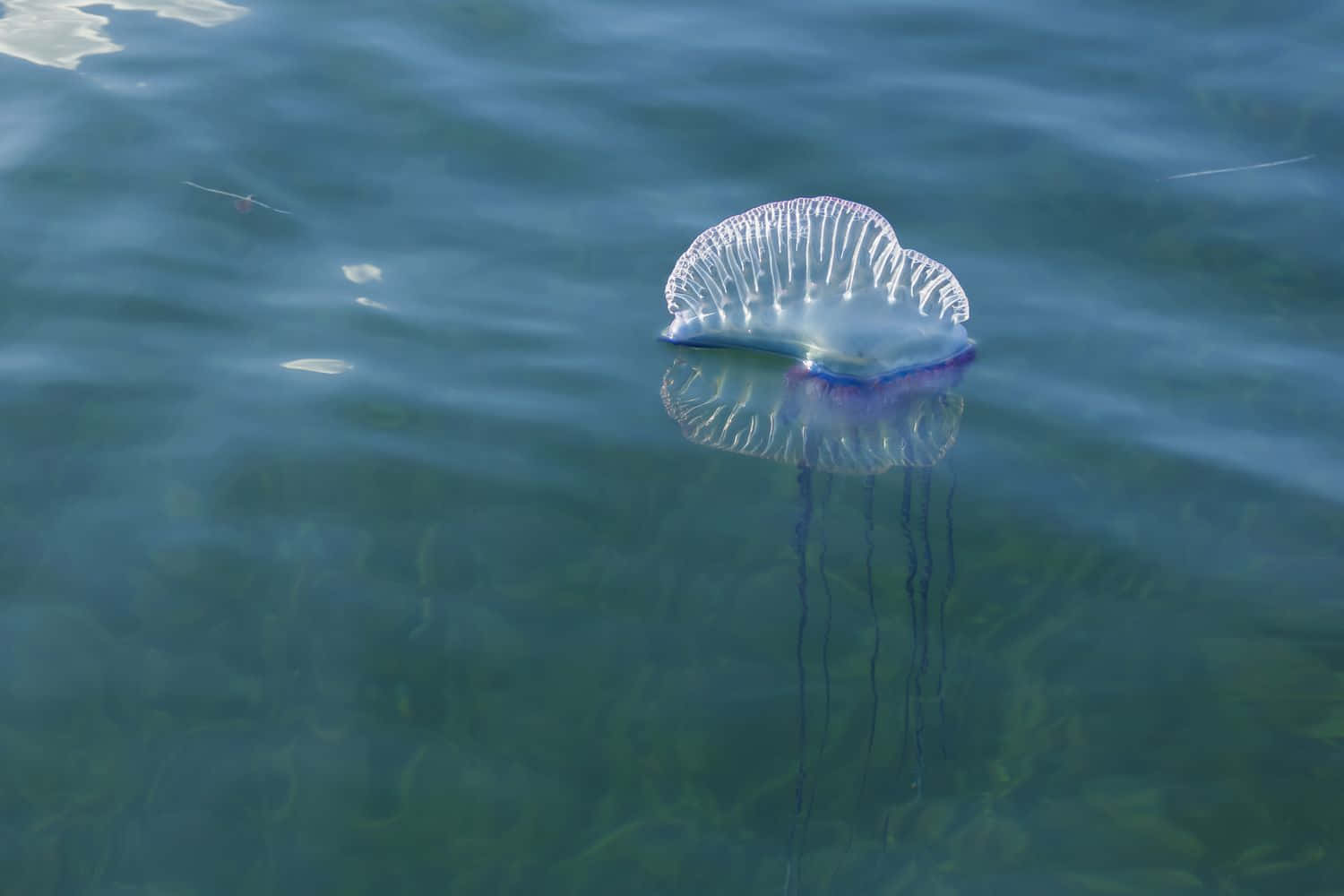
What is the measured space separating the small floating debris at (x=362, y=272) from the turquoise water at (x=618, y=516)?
30 mm

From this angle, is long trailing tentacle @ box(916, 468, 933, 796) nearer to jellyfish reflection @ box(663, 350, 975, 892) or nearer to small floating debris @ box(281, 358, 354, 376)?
jellyfish reflection @ box(663, 350, 975, 892)

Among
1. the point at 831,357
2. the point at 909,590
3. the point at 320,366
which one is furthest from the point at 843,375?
the point at 320,366

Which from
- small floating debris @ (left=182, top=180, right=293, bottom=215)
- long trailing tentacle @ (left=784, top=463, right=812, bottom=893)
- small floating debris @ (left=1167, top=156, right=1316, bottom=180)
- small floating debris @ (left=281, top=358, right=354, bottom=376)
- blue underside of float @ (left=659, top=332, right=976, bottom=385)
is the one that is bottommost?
long trailing tentacle @ (left=784, top=463, right=812, bottom=893)

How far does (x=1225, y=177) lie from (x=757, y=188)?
2176mm

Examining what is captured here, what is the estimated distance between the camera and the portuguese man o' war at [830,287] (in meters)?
4.95

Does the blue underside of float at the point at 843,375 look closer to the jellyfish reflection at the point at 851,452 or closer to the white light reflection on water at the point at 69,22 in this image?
the jellyfish reflection at the point at 851,452

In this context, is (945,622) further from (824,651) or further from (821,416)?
(821,416)

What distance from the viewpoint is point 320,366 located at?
531cm

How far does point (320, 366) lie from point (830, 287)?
199 centimetres

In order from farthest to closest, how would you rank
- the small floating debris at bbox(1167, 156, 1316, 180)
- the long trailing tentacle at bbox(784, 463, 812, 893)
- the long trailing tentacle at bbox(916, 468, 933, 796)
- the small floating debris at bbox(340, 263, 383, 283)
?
the small floating debris at bbox(1167, 156, 1316, 180) → the small floating debris at bbox(340, 263, 383, 283) → the long trailing tentacle at bbox(916, 468, 933, 796) → the long trailing tentacle at bbox(784, 463, 812, 893)

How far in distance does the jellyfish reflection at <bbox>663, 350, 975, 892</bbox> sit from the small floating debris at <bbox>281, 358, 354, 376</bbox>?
49.7 inches

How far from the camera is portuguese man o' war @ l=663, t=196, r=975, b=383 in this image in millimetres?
4945

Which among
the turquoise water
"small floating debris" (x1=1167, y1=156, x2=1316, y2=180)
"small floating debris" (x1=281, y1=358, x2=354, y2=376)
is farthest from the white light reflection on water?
"small floating debris" (x1=1167, y1=156, x2=1316, y2=180)

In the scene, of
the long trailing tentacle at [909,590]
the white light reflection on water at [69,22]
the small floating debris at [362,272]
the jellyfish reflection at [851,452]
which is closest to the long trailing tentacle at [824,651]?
the jellyfish reflection at [851,452]
